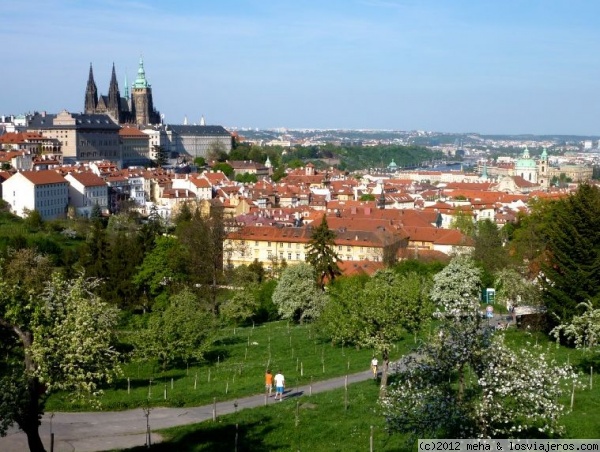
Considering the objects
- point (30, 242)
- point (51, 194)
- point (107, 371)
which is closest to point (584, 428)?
point (107, 371)

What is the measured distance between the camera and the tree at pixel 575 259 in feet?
87.5

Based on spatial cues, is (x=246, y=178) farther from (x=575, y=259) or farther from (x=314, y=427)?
(x=314, y=427)

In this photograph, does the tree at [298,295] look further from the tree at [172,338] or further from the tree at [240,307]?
the tree at [172,338]

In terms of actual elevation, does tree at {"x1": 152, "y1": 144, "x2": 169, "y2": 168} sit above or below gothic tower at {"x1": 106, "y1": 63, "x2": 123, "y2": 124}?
below

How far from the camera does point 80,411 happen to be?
2048 cm

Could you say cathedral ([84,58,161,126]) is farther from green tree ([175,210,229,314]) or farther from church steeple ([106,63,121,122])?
green tree ([175,210,229,314])

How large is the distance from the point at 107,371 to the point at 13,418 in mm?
1781

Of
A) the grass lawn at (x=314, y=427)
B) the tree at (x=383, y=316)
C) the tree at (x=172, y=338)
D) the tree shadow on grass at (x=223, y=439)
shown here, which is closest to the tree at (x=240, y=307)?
the tree at (x=172, y=338)

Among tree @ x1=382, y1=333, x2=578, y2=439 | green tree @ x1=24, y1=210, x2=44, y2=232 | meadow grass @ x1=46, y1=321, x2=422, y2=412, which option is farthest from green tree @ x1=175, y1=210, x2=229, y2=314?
green tree @ x1=24, y1=210, x2=44, y2=232

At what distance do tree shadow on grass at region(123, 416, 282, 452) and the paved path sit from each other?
603 mm

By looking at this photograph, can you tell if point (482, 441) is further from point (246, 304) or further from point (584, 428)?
point (246, 304)

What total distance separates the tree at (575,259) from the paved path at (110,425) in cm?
928

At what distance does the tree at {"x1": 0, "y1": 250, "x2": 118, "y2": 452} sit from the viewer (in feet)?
45.7

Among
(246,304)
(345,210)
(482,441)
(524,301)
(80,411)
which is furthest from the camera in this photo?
(345,210)
